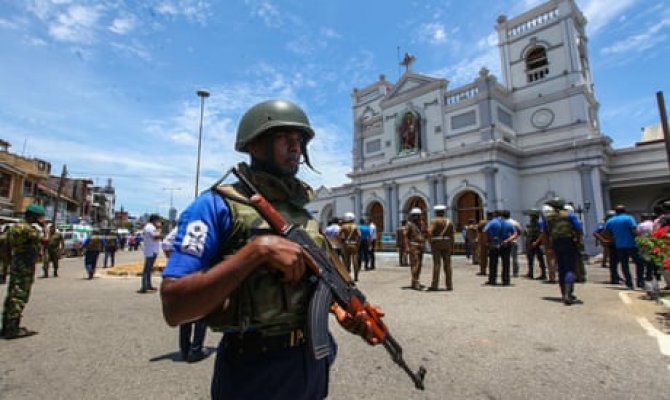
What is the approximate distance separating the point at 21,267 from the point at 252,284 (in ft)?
16.6

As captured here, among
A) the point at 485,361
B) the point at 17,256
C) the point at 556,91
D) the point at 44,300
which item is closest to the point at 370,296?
the point at 485,361

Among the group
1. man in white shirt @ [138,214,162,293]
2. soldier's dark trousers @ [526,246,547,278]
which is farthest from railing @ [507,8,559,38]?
man in white shirt @ [138,214,162,293]

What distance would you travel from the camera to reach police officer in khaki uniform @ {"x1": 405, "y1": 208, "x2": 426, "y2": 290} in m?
7.32

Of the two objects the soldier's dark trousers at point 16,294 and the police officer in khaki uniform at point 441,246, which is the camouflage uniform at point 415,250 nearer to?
the police officer in khaki uniform at point 441,246

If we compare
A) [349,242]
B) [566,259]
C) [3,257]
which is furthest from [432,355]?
[3,257]

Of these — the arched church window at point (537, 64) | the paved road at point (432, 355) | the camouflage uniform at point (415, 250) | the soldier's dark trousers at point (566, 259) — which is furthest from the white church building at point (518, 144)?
the paved road at point (432, 355)

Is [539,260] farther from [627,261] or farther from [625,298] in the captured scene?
[625,298]

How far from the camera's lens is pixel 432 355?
3.37 metres

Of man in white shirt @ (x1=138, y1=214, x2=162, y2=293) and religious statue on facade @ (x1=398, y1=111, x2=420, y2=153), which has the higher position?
religious statue on facade @ (x1=398, y1=111, x2=420, y2=153)

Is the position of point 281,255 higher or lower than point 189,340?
higher

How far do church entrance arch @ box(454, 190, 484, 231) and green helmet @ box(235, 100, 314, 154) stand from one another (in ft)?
62.4

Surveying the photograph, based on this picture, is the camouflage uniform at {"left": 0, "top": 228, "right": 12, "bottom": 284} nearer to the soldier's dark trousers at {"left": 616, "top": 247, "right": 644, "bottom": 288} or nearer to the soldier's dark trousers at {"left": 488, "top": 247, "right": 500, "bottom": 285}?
the soldier's dark trousers at {"left": 488, "top": 247, "right": 500, "bottom": 285}

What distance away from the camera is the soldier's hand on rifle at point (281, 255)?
3.55ft

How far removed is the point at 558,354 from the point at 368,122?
23.9 metres
